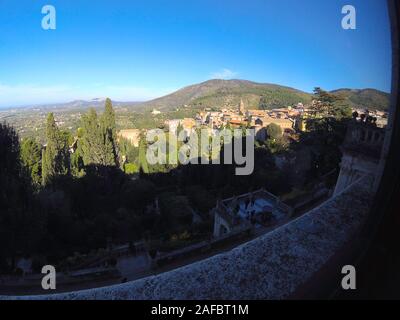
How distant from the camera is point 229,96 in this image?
63.1 m

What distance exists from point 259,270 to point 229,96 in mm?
63796

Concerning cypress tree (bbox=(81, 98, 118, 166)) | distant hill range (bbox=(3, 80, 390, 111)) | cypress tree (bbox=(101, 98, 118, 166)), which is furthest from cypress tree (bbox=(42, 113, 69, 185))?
distant hill range (bbox=(3, 80, 390, 111))

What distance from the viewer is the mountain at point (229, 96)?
155 ft

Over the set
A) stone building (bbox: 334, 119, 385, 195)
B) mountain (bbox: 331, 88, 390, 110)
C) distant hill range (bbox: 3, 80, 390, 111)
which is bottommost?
stone building (bbox: 334, 119, 385, 195)

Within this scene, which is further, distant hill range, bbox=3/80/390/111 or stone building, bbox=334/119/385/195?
distant hill range, bbox=3/80/390/111

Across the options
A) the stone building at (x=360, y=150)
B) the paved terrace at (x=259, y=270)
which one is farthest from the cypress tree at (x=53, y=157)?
the stone building at (x=360, y=150)

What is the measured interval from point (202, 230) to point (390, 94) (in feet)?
30.1

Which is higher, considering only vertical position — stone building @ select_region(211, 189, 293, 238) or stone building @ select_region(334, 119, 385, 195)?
stone building @ select_region(334, 119, 385, 195)

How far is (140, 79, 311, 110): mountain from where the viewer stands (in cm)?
4731

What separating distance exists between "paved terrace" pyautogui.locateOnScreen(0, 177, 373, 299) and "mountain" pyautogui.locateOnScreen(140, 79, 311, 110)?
43.9m

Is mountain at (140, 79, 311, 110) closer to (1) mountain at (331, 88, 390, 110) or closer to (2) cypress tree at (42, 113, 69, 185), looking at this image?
(2) cypress tree at (42, 113, 69, 185)

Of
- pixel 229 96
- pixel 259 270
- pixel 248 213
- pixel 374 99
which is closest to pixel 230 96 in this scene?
pixel 229 96

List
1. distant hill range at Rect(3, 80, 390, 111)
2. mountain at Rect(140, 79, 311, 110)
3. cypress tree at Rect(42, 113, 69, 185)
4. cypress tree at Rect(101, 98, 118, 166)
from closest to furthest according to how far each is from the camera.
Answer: cypress tree at Rect(42, 113, 69, 185) < cypress tree at Rect(101, 98, 118, 166) < distant hill range at Rect(3, 80, 390, 111) < mountain at Rect(140, 79, 311, 110)
